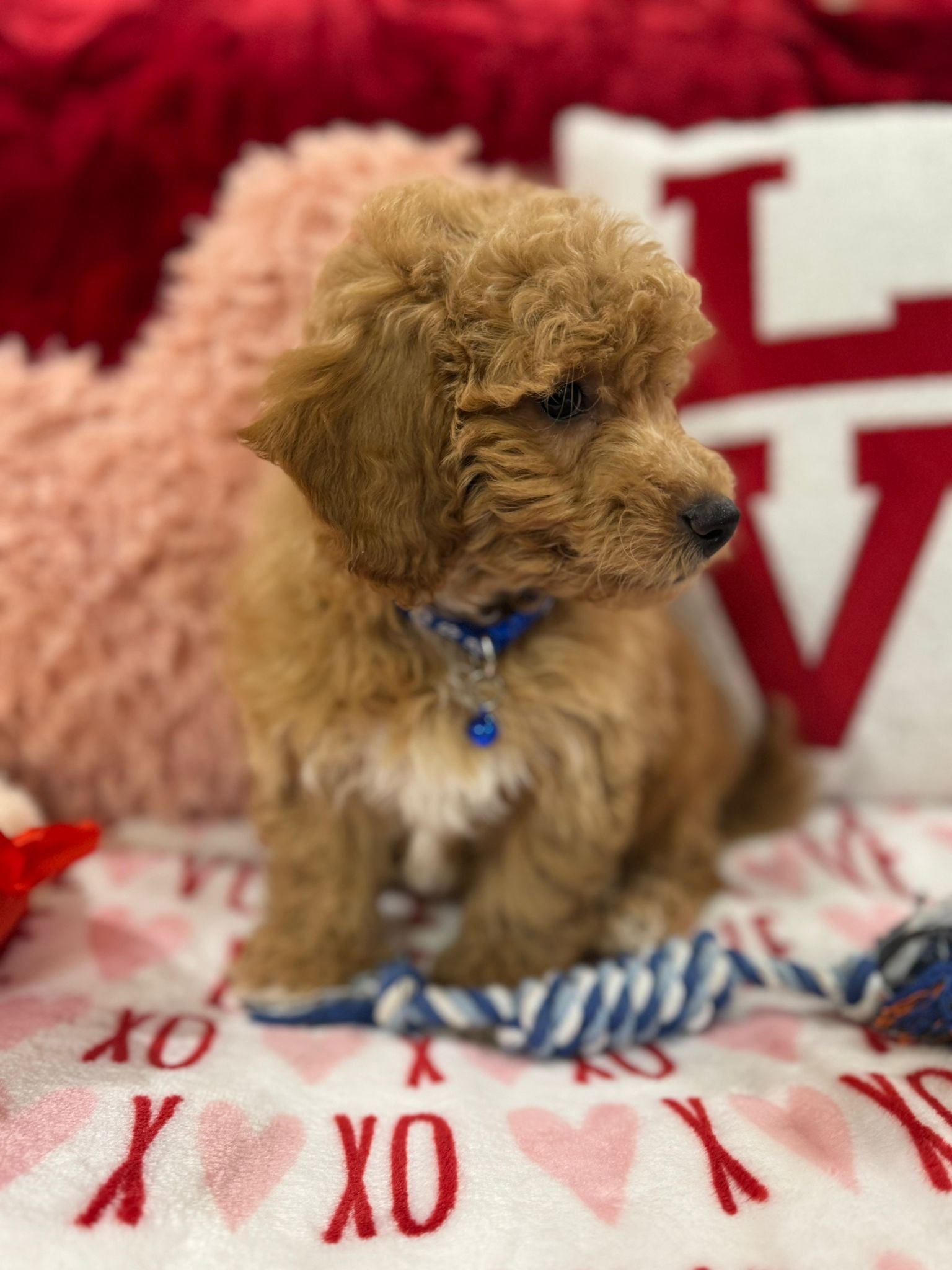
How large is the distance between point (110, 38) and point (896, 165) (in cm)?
166

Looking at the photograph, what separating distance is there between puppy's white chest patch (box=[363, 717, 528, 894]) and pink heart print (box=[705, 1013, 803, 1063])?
0.48 metres

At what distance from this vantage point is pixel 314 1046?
1545 millimetres

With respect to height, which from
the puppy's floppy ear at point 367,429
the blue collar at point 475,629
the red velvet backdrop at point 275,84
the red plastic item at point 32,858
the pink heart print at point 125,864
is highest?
the red velvet backdrop at point 275,84

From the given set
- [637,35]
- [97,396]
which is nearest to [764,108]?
[637,35]

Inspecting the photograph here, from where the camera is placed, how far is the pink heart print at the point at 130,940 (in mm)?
1706

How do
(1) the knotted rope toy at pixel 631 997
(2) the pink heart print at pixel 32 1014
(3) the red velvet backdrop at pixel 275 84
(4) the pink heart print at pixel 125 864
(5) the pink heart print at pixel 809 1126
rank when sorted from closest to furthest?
(5) the pink heart print at pixel 809 1126 < (2) the pink heart print at pixel 32 1014 < (1) the knotted rope toy at pixel 631 997 < (4) the pink heart print at pixel 125 864 < (3) the red velvet backdrop at pixel 275 84

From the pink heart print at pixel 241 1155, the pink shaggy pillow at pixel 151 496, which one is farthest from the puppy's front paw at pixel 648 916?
the pink shaggy pillow at pixel 151 496

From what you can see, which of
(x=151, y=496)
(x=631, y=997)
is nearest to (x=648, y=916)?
(x=631, y=997)

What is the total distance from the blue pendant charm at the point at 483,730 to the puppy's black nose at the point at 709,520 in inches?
16.6

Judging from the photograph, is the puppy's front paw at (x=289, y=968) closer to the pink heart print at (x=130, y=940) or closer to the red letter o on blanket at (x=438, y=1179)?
the pink heart print at (x=130, y=940)

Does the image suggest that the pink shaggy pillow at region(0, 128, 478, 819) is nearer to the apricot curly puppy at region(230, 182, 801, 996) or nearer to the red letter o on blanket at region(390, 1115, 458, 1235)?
the apricot curly puppy at region(230, 182, 801, 996)

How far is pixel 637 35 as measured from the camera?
2.34m

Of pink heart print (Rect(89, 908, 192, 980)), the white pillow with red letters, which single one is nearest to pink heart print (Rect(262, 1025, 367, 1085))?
pink heart print (Rect(89, 908, 192, 980))

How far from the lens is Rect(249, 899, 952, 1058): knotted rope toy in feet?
4.98
